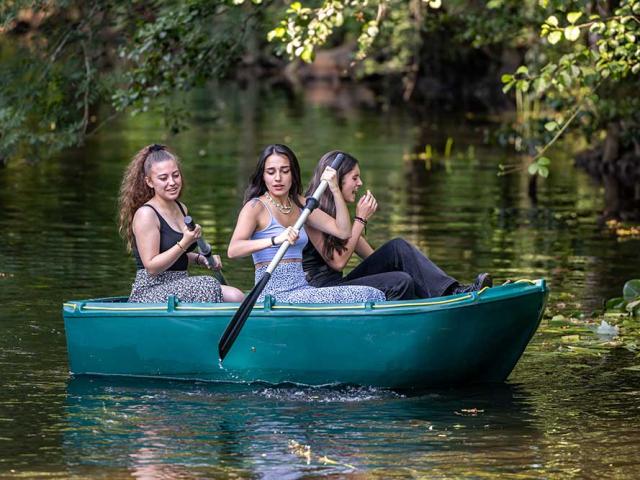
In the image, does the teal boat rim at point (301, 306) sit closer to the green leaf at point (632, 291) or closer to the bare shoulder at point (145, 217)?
the bare shoulder at point (145, 217)

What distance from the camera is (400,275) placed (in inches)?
316

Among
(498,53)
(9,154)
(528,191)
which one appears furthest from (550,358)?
(498,53)

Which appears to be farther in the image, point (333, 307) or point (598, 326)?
point (598, 326)

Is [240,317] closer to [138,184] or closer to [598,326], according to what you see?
[138,184]

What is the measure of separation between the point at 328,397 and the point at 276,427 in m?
0.68

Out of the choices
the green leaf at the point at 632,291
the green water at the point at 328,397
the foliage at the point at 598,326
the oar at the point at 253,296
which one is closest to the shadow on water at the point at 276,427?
the green water at the point at 328,397

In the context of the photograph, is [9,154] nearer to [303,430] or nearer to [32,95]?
[32,95]

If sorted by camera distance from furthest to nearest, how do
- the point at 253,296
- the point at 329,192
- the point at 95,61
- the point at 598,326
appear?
the point at 95,61
the point at 598,326
the point at 329,192
the point at 253,296

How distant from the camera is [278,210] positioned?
8148 mm

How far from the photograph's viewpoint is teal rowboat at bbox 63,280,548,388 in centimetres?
759

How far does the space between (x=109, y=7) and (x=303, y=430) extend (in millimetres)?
7476

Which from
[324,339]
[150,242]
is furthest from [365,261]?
[150,242]

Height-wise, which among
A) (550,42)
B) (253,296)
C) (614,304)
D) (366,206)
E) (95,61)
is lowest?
(614,304)

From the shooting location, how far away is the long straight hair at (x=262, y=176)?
8039 millimetres
